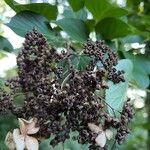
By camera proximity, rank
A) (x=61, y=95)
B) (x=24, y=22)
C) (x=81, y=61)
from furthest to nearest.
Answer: (x=24, y=22) < (x=81, y=61) < (x=61, y=95)

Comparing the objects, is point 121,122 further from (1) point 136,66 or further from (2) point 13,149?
(1) point 136,66

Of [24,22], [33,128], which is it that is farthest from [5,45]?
[33,128]

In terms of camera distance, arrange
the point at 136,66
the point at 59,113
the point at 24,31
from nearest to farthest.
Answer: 1. the point at 59,113
2. the point at 24,31
3. the point at 136,66

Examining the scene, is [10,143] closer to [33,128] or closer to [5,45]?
[33,128]

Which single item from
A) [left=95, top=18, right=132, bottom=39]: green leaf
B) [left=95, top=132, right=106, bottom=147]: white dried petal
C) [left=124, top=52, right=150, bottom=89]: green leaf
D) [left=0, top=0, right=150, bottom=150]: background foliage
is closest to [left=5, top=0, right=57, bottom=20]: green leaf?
[left=0, top=0, right=150, bottom=150]: background foliage

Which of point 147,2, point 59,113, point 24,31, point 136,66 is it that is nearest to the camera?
point 59,113

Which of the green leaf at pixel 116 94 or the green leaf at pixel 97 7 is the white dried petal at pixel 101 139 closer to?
the green leaf at pixel 116 94

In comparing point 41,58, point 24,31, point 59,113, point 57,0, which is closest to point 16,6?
point 24,31

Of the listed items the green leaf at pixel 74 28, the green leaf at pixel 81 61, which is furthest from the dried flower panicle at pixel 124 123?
the green leaf at pixel 74 28
